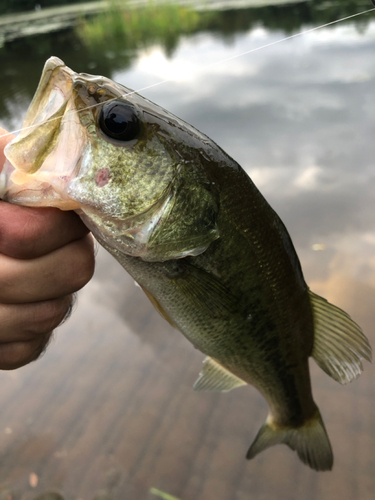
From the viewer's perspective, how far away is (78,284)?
1.18 m

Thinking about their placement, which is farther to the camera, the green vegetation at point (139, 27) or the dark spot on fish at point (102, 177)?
the green vegetation at point (139, 27)

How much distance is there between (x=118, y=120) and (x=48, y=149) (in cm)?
21

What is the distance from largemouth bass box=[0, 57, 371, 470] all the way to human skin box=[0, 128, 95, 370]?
6cm

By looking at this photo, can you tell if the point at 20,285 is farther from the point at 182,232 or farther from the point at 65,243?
the point at 182,232

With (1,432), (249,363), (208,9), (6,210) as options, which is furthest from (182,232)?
(208,9)

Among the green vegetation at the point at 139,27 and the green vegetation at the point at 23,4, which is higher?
the green vegetation at the point at 23,4

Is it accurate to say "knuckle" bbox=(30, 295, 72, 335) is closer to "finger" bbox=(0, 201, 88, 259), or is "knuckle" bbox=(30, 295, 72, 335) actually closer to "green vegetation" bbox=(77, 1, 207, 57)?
"finger" bbox=(0, 201, 88, 259)

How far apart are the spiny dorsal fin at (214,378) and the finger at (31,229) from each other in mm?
1018

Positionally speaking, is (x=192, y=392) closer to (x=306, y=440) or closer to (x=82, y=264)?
(x=306, y=440)

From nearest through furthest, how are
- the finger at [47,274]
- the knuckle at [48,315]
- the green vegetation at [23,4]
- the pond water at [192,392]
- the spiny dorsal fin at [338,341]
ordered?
the finger at [47,274] < the knuckle at [48,315] < the spiny dorsal fin at [338,341] < the pond water at [192,392] < the green vegetation at [23,4]

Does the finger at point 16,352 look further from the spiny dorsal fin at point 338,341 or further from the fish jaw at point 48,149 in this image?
the spiny dorsal fin at point 338,341

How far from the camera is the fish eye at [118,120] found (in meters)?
1.02

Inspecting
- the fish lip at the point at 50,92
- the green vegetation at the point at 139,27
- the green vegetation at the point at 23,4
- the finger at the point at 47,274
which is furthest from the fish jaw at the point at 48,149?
the green vegetation at the point at 23,4

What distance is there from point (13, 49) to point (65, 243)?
16.8 meters
